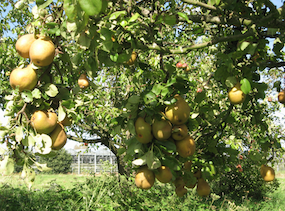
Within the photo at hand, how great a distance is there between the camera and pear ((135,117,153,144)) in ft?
4.58

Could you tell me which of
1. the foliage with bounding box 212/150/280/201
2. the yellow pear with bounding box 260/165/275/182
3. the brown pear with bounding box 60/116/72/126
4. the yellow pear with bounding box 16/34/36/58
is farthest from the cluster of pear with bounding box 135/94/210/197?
the foliage with bounding box 212/150/280/201

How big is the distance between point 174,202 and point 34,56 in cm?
404

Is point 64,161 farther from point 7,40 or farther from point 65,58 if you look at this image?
point 65,58

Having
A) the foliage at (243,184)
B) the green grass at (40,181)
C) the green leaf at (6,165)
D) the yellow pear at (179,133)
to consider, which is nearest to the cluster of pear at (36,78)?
the green leaf at (6,165)

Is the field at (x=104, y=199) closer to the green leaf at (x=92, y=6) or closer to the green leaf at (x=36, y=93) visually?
the green leaf at (x=36, y=93)

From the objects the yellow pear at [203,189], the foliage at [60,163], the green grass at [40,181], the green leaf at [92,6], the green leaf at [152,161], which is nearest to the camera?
the green leaf at [92,6]

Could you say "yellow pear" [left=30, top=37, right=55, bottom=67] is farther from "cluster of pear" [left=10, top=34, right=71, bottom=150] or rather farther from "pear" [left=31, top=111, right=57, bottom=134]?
"pear" [left=31, top=111, right=57, bottom=134]

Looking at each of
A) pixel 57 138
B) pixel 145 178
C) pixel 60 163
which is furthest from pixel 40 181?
pixel 60 163

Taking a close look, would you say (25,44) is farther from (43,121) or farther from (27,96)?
(43,121)

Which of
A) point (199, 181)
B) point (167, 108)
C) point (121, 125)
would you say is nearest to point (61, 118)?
point (121, 125)

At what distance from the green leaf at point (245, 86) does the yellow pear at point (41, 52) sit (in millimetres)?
1240

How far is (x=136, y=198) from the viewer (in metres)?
4.24

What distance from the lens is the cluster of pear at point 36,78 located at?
1.19m

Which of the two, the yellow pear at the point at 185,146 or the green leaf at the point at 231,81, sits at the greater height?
the green leaf at the point at 231,81
